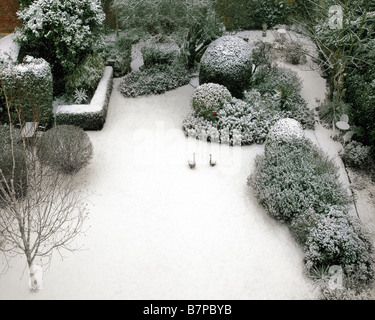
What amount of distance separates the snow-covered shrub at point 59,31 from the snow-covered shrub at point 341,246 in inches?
317

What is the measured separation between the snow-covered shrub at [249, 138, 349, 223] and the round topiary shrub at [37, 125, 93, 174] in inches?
156

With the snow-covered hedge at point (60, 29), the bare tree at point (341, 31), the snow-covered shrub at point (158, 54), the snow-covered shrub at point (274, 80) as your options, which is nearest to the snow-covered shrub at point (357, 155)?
the bare tree at point (341, 31)

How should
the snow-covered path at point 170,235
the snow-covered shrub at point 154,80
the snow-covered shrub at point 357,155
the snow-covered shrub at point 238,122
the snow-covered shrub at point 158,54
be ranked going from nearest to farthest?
the snow-covered path at point 170,235, the snow-covered shrub at point 357,155, the snow-covered shrub at point 238,122, the snow-covered shrub at point 154,80, the snow-covered shrub at point 158,54

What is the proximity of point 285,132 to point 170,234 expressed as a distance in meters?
3.79

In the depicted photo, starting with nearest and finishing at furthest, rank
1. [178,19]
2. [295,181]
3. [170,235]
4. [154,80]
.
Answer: [170,235] → [295,181] → [178,19] → [154,80]

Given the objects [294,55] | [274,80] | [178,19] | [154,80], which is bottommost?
[294,55]

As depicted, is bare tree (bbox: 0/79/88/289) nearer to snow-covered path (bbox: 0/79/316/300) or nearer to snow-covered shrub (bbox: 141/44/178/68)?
snow-covered path (bbox: 0/79/316/300)

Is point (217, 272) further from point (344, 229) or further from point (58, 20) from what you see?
point (58, 20)

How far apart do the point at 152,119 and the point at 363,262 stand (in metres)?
6.48

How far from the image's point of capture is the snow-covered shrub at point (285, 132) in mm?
8570

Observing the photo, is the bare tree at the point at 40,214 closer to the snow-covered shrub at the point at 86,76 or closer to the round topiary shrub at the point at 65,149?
the round topiary shrub at the point at 65,149

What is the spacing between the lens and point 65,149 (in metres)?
7.96

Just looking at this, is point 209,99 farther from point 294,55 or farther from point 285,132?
point 294,55

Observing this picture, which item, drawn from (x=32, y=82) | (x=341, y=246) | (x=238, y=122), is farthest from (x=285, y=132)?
(x=32, y=82)
